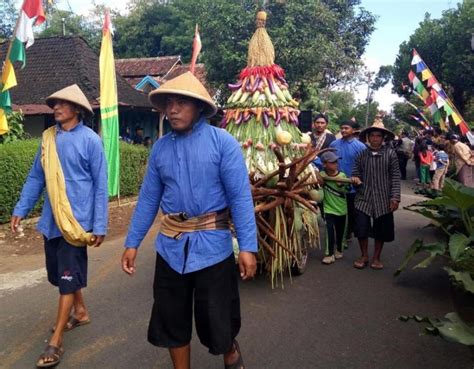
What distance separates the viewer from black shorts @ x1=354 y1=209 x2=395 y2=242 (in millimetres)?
5281

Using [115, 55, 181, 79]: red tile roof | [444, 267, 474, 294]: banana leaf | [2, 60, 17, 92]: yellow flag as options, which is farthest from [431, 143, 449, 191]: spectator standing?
[115, 55, 181, 79]: red tile roof

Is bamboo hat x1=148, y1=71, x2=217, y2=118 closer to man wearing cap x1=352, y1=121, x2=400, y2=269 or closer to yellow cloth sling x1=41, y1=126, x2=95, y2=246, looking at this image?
yellow cloth sling x1=41, y1=126, x2=95, y2=246

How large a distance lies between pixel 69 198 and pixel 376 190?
341cm

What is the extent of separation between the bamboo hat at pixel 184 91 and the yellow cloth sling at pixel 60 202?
1.02 meters

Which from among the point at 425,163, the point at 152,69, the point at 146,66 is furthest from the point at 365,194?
the point at 146,66

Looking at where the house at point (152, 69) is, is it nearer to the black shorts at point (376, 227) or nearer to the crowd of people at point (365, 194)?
the crowd of people at point (365, 194)

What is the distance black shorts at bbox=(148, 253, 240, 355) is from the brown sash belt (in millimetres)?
187

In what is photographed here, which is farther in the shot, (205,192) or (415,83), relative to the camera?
(415,83)

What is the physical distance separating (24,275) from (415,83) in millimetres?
10278

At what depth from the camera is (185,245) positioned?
8.38ft

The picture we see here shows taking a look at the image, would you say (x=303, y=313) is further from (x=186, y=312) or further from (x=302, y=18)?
(x=302, y=18)

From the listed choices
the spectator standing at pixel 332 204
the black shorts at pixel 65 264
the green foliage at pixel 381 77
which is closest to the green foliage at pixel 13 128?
the black shorts at pixel 65 264

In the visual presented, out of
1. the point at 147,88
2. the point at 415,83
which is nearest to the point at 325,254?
the point at 415,83

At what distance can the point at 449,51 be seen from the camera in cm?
2195
